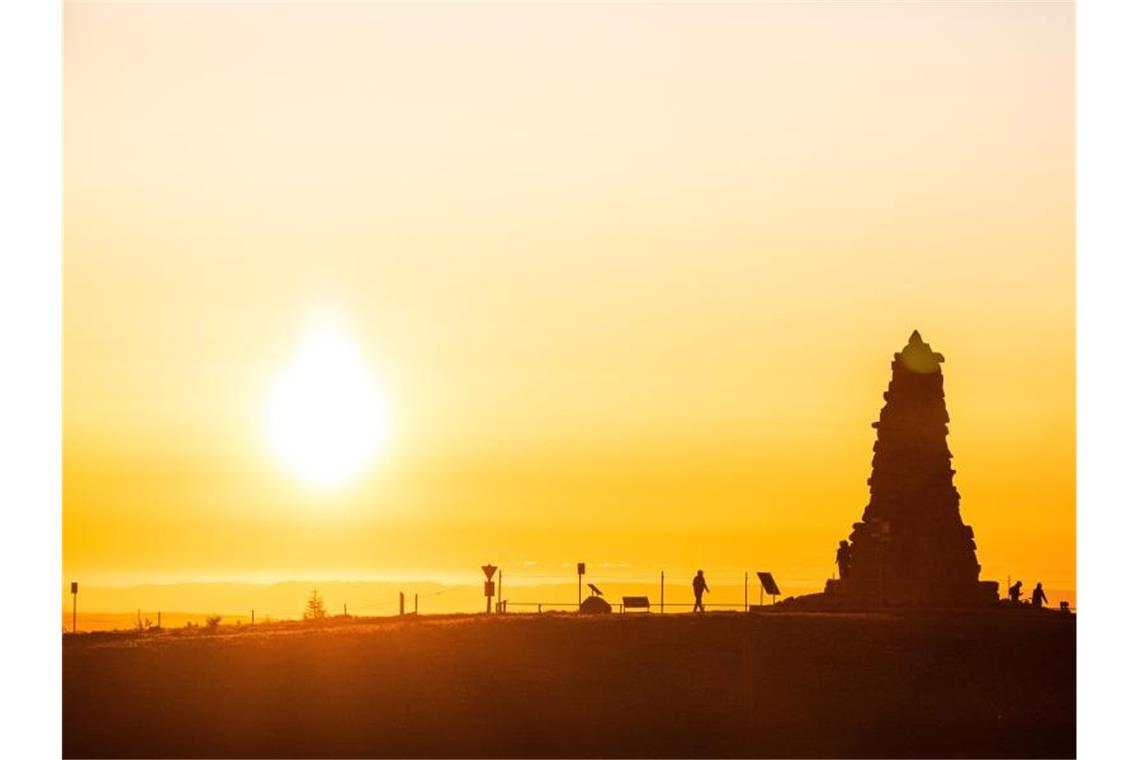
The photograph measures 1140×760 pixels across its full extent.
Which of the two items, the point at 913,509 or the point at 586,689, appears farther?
the point at 913,509

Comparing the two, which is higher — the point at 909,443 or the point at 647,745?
the point at 909,443

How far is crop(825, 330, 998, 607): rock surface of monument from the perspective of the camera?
60.0 metres

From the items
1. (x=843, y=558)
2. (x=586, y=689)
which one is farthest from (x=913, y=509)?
(x=586, y=689)

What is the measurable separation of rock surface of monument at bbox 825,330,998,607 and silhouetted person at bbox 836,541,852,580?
506 mm

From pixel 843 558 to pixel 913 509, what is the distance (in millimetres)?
2653

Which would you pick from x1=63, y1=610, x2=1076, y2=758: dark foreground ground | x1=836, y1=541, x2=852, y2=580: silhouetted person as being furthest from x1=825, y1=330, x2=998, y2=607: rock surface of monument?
x1=63, y1=610, x2=1076, y2=758: dark foreground ground

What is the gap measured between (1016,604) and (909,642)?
10442 mm

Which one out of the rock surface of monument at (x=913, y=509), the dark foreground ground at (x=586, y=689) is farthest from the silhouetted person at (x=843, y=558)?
the dark foreground ground at (x=586, y=689)

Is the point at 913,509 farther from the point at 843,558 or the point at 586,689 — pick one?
the point at 586,689

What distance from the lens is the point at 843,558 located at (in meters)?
61.1

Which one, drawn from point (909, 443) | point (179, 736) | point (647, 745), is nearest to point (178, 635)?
point (179, 736)

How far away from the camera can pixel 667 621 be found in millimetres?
53312
